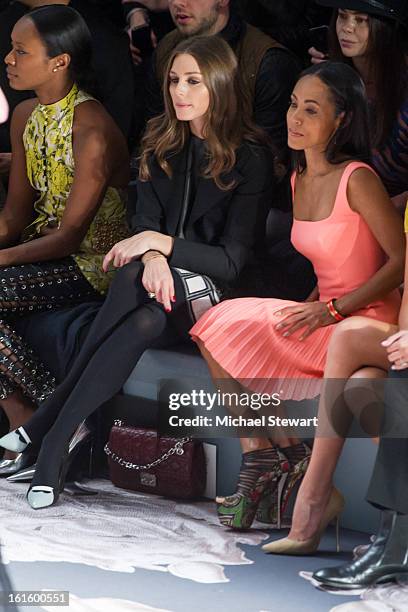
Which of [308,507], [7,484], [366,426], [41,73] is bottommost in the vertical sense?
[7,484]

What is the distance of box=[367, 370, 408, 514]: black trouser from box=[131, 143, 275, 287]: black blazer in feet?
2.94

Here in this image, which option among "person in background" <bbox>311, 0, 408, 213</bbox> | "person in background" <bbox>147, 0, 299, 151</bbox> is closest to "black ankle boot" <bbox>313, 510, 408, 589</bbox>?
"person in background" <bbox>311, 0, 408, 213</bbox>

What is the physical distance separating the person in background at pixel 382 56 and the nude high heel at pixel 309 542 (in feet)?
3.27

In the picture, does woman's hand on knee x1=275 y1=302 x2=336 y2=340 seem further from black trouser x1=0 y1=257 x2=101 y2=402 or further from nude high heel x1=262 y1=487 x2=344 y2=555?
black trouser x1=0 y1=257 x2=101 y2=402

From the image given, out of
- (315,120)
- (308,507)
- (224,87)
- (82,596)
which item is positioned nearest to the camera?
(82,596)

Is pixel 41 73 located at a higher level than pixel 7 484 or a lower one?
higher

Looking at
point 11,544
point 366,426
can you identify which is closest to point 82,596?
point 11,544

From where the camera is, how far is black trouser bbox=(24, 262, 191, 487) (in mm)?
3516

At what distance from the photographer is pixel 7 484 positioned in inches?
150

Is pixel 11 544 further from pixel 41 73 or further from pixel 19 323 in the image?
pixel 41 73

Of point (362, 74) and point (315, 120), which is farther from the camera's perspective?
point (362, 74)

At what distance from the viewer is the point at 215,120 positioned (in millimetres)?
3664

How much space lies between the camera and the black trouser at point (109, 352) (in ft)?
11.5

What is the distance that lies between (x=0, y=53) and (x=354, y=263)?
6.38 ft
